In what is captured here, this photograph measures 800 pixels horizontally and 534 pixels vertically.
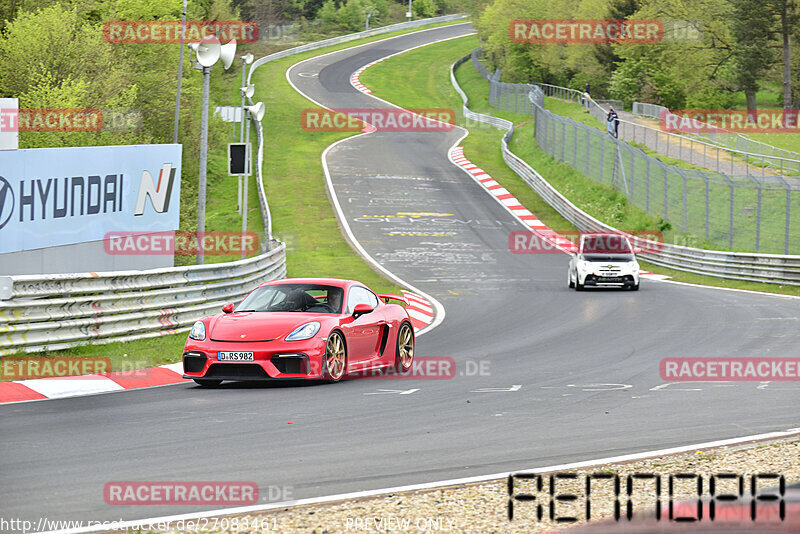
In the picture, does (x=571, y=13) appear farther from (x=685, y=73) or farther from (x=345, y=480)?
(x=345, y=480)

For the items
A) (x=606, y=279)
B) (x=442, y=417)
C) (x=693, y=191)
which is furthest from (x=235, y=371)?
(x=693, y=191)

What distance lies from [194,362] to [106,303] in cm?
325

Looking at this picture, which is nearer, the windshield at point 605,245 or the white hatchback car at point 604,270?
the white hatchback car at point 604,270

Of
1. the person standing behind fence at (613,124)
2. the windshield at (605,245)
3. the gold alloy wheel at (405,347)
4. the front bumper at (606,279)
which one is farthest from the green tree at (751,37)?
the gold alloy wheel at (405,347)

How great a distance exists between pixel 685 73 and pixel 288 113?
86.6 feet

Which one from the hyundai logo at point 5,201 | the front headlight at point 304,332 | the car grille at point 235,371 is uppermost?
the hyundai logo at point 5,201

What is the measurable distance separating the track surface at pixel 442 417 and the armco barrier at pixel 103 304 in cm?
232

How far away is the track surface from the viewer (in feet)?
24.7

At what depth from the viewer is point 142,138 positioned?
43.2m

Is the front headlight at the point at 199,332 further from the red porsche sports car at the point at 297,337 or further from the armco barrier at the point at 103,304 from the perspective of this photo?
the armco barrier at the point at 103,304

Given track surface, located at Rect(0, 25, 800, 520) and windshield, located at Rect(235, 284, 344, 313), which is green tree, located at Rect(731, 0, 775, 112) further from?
windshield, located at Rect(235, 284, 344, 313)

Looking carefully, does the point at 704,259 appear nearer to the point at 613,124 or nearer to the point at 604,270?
the point at 604,270

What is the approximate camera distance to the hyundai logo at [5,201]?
48.1 feet

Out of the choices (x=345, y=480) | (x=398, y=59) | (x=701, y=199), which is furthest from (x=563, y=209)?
(x=398, y=59)
